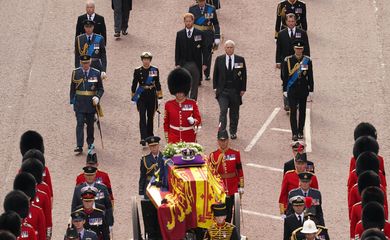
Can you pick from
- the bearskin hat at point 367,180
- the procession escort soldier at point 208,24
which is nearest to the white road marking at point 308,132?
the procession escort soldier at point 208,24

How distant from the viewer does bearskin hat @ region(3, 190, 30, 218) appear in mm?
29000

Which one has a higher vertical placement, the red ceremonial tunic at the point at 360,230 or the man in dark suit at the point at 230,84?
the man in dark suit at the point at 230,84

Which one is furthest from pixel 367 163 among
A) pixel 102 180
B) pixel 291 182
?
pixel 102 180

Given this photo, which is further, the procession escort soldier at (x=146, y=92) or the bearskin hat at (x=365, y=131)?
the procession escort soldier at (x=146, y=92)

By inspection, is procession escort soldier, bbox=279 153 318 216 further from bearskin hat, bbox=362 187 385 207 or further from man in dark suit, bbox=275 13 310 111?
man in dark suit, bbox=275 13 310 111

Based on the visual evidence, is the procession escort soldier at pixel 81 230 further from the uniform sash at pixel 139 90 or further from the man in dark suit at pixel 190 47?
the man in dark suit at pixel 190 47

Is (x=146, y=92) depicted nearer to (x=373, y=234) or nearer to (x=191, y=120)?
(x=191, y=120)

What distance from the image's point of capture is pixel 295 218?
95.7ft

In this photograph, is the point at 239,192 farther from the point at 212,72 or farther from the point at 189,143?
the point at 212,72

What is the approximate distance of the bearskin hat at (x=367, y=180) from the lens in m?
29.9

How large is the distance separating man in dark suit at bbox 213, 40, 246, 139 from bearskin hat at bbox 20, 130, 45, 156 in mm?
4541

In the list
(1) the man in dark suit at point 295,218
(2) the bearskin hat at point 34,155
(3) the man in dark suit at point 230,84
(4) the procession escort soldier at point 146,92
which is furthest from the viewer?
(3) the man in dark suit at point 230,84

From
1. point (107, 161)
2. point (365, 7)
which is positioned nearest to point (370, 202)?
point (107, 161)

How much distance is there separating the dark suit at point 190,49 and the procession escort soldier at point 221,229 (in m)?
8.94
